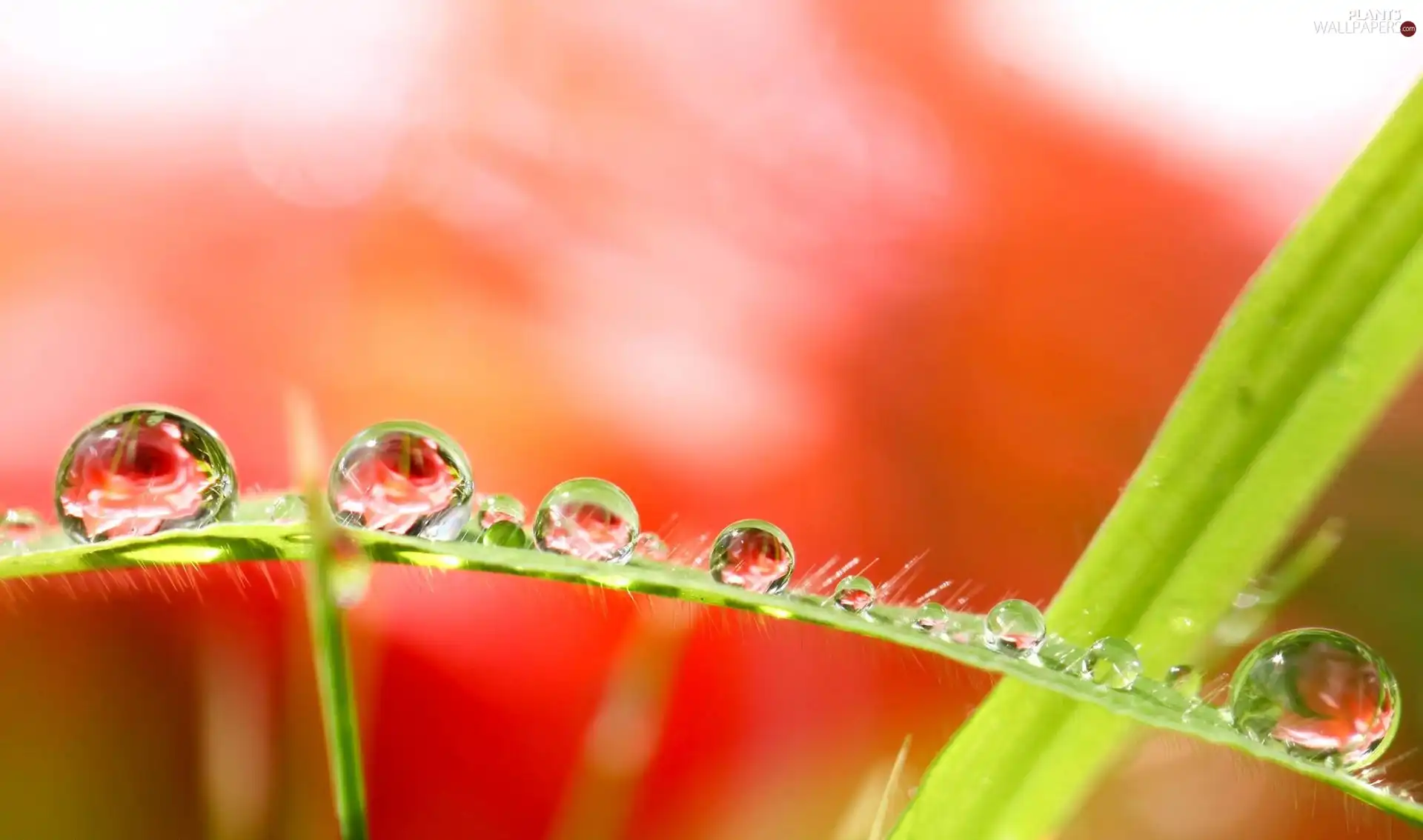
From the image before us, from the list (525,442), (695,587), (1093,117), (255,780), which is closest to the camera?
(695,587)

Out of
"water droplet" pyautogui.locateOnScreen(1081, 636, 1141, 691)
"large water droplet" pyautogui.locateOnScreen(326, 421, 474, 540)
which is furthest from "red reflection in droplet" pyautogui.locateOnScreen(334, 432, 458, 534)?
"water droplet" pyautogui.locateOnScreen(1081, 636, 1141, 691)

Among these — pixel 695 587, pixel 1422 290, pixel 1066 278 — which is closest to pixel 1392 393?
pixel 1422 290

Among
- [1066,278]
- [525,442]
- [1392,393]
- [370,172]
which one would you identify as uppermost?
[1392,393]

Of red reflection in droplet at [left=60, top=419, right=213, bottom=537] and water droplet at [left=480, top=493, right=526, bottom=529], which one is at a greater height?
water droplet at [left=480, top=493, right=526, bottom=529]

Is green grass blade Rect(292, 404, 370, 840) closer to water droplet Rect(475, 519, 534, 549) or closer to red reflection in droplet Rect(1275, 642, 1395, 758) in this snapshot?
water droplet Rect(475, 519, 534, 549)

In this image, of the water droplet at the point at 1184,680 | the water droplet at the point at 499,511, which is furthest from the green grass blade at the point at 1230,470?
the water droplet at the point at 499,511

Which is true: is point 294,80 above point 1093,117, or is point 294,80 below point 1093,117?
below

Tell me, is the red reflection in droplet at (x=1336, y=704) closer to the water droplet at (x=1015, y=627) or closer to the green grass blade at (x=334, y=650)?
the water droplet at (x=1015, y=627)

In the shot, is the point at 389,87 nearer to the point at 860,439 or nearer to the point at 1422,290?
the point at 860,439
